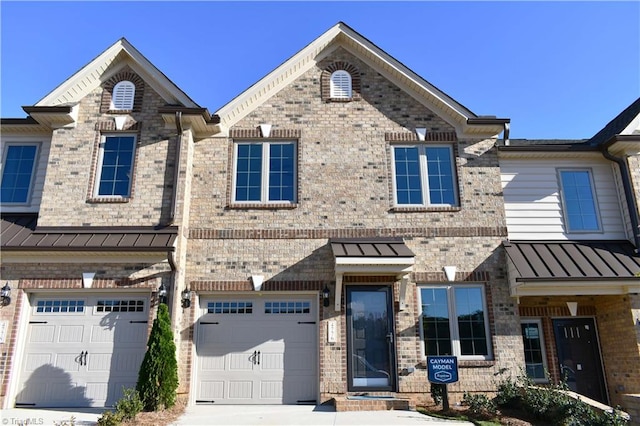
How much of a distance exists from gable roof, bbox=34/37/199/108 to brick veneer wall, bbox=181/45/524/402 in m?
1.65

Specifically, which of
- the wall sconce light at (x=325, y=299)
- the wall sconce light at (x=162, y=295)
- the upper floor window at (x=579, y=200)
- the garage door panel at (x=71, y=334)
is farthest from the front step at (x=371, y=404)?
the upper floor window at (x=579, y=200)

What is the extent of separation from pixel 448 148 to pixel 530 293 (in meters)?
4.09

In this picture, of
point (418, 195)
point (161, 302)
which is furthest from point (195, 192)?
point (418, 195)

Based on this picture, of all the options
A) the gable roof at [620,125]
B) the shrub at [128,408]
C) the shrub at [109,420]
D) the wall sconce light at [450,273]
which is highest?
the gable roof at [620,125]

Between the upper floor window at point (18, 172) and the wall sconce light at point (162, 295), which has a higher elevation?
the upper floor window at point (18, 172)

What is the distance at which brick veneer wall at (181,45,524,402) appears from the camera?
35.4ft

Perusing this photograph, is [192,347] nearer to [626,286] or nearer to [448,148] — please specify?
[448,148]

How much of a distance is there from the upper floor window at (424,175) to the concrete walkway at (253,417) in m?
5.02

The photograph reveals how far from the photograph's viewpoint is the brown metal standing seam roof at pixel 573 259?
10695 millimetres

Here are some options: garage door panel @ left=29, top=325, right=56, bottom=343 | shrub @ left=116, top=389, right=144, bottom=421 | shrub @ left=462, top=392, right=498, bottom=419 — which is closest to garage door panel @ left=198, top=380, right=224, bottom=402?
shrub @ left=116, top=389, right=144, bottom=421

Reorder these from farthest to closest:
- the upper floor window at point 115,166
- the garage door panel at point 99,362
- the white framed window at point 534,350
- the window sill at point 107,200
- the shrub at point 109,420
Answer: the white framed window at point 534,350 → the upper floor window at point 115,166 → the window sill at point 107,200 → the garage door panel at point 99,362 → the shrub at point 109,420

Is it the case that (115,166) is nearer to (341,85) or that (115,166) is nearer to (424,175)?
(341,85)

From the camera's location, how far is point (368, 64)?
12945 millimetres

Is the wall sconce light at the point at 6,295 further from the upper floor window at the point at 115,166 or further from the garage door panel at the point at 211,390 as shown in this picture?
the garage door panel at the point at 211,390
